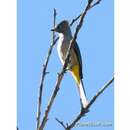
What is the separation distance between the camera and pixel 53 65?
1.84 m

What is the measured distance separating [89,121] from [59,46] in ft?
1.70

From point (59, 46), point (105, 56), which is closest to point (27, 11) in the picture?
point (59, 46)
